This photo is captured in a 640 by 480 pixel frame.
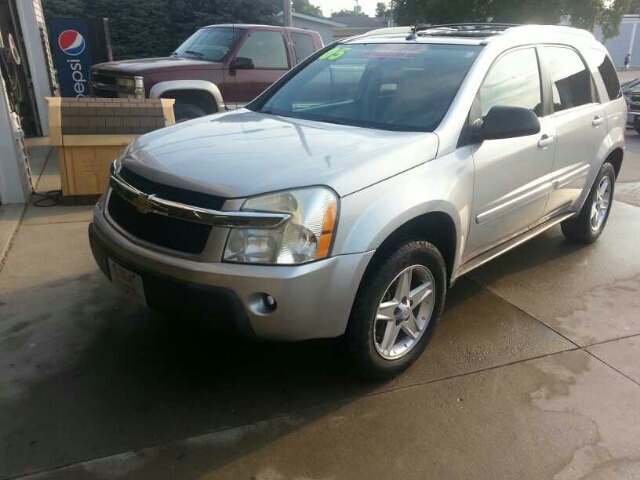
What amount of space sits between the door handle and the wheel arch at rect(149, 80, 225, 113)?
191 inches

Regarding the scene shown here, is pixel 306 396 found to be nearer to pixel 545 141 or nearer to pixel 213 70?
pixel 545 141

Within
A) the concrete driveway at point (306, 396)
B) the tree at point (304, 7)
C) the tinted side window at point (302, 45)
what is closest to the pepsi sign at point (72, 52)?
the tinted side window at point (302, 45)

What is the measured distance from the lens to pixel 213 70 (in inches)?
310

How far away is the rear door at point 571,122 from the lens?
4199mm

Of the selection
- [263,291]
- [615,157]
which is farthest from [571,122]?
[263,291]

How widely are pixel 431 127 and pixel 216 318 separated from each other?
5.27 ft

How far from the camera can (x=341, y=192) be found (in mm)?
2615

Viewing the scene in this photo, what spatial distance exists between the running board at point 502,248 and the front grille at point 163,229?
1622 mm

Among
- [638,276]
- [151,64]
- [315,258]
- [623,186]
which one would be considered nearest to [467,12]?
[623,186]

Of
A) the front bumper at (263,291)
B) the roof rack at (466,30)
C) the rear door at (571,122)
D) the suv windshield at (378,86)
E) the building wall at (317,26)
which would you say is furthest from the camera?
the building wall at (317,26)

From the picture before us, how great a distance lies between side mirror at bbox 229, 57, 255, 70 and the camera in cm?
800

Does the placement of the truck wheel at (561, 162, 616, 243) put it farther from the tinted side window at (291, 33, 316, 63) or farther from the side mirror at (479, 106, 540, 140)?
the tinted side window at (291, 33, 316, 63)

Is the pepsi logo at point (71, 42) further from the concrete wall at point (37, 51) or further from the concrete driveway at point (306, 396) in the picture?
the concrete driveway at point (306, 396)

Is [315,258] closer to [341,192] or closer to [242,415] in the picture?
[341,192]
